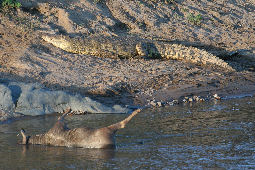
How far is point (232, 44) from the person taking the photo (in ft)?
47.6

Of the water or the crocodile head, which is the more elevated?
the crocodile head

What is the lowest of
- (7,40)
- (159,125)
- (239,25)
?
(159,125)

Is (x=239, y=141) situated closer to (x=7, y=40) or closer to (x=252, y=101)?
(x=252, y=101)

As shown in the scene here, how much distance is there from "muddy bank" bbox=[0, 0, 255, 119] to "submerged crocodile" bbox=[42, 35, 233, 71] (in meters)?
0.30

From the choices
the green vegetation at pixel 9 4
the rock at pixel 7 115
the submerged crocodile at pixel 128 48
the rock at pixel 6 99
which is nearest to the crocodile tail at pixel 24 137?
the rock at pixel 7 115

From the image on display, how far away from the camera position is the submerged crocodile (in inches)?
499

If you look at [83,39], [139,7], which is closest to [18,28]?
[83,39]

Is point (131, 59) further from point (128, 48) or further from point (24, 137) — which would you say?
point (24, 137)

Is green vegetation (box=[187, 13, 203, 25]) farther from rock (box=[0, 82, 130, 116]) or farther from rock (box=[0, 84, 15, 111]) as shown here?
rock (box=[0, 84, 15, 111])

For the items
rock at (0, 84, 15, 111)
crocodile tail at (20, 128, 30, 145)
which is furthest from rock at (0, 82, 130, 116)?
crocodile tail at (20, 128, 30, 145)

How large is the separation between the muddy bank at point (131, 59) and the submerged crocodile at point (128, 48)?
300 mm

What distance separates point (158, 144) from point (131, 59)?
20.6 ft

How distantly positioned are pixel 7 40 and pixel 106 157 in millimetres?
7230

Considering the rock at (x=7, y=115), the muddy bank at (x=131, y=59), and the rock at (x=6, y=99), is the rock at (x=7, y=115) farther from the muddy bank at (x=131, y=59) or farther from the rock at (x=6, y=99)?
the muddy bank at (x=131, y=59)
